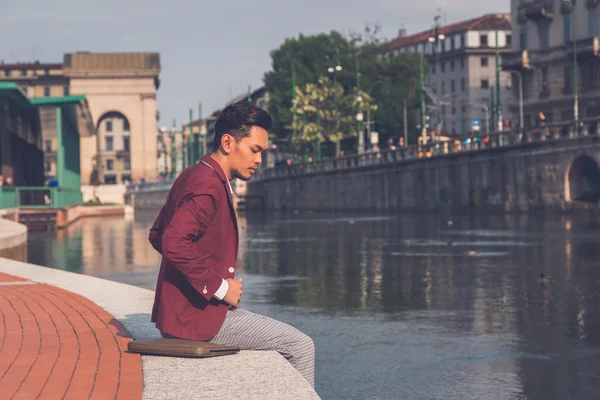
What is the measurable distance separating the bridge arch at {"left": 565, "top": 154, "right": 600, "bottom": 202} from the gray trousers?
46697 mm

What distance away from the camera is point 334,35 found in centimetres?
9525

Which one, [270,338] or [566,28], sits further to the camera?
[566,28]

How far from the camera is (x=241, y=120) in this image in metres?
6.00

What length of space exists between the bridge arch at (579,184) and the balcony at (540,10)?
794 inches

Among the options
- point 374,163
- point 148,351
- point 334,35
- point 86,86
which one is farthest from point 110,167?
point 148,351

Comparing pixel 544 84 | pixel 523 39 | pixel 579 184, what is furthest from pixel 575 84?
pixel 523 39

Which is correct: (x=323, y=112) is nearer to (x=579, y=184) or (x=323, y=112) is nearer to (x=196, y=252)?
(x=579, y=184)

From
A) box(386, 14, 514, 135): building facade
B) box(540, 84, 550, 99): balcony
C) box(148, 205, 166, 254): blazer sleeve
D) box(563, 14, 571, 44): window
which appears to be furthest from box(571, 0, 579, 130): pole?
box(386, 14, 514, 135): building facade

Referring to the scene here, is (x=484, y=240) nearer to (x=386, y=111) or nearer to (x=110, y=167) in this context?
(x=386, y=111)

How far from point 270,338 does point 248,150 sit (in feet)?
3.31

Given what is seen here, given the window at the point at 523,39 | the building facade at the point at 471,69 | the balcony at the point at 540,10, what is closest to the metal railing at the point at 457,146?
the balcony at the point at 540,10

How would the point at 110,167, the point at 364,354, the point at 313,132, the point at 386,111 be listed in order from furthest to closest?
the point at 110,167 → the point at 386,111 → the point at 313,132 → the point at 364,354

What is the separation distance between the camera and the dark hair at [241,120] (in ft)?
19.7

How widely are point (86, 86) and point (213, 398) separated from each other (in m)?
101
